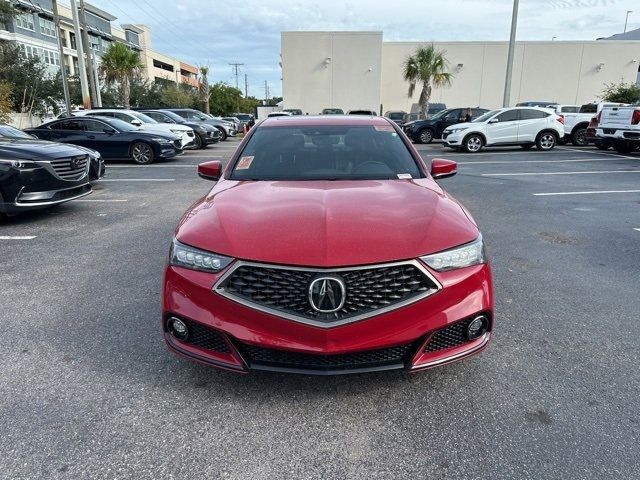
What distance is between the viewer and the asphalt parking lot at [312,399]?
2.13 m

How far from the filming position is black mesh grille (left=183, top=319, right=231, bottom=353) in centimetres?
239

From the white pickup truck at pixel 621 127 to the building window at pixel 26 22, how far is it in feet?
184

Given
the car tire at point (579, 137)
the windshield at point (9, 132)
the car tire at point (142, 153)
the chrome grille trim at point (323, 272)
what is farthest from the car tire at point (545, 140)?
the chrome grille trim at point (323, 272)

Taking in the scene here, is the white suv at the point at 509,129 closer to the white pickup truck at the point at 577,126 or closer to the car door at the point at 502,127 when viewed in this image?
the car door at the point at 502,127

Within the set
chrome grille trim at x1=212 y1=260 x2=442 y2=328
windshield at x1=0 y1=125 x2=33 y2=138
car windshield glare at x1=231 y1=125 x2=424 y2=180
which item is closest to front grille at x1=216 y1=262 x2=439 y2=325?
chrome grille trim at x1=212 y1=260 x2=442 y2=328

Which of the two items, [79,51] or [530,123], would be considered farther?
[79,51]

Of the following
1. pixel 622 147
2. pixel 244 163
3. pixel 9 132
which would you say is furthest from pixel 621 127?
pixel 9 132

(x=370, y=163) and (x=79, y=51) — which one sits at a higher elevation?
(x=79, y=51)

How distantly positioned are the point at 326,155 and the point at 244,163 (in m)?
0.68

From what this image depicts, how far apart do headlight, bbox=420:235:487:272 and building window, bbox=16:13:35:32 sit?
198ft

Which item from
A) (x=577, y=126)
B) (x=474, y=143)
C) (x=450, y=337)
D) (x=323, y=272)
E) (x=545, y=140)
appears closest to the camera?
(x=323, y=272)

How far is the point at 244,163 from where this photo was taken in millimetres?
3732

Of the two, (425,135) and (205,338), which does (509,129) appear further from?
(205,338)

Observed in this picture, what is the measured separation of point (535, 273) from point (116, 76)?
38728 mm
